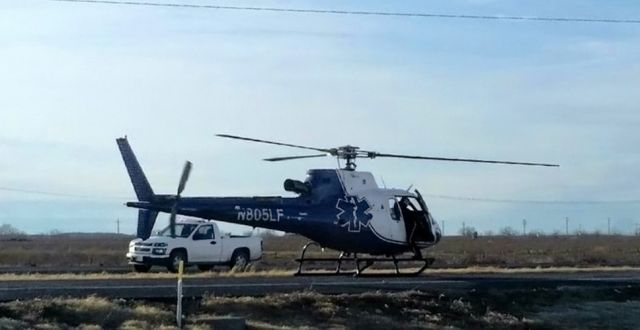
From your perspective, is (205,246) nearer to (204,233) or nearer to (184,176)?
(204,233)

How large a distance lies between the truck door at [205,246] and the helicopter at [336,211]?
6.76m

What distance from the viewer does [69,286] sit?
2333cm

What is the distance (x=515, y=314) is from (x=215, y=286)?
608cm

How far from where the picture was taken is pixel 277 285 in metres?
24.4

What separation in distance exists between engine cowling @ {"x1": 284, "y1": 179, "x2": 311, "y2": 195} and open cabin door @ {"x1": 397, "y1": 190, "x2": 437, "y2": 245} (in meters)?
2.87

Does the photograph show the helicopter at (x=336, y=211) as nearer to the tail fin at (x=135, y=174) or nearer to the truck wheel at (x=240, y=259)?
the tail fin at (x=135, y=174)

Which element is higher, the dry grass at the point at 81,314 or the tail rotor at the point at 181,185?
the tail rotor at the point at 181,185

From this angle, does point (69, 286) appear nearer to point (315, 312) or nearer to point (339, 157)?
point (315, 312)

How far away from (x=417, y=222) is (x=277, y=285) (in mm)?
7935

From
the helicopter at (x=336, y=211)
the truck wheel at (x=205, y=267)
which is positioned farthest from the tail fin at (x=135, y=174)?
the truck wheel at (x=205, y=267)

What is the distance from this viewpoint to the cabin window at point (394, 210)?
31.0 metres

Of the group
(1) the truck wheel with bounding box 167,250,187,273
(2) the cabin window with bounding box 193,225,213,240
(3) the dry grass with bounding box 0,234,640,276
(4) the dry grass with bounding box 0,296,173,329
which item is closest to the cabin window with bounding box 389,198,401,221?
(3) the dry grass with bounding box 0,234,640,276

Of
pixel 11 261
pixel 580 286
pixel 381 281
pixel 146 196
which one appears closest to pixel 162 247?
pixel 146 196

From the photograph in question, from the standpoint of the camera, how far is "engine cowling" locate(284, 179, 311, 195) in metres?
30.0
